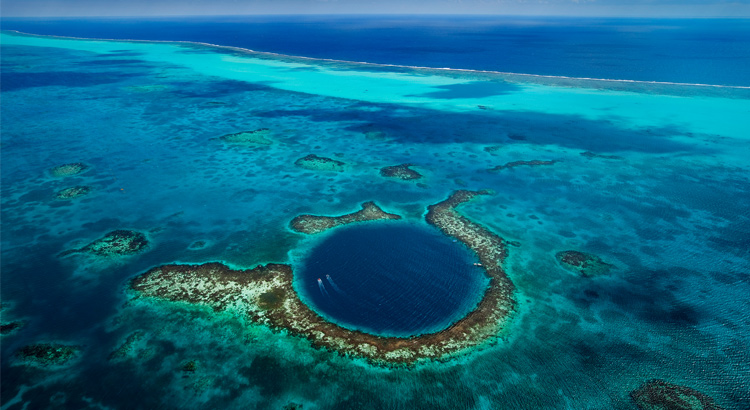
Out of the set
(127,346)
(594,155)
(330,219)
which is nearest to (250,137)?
(330,219)

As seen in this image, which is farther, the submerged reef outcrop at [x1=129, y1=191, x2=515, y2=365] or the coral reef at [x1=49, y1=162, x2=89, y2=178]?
the coral reef at [x1=49, y1=162, x2=89, y2=178]

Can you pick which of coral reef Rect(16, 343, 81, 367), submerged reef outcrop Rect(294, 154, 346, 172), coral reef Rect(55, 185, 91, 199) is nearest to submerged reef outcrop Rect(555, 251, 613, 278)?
submerged reef outcrop Rect(294, 154, 346, 172)

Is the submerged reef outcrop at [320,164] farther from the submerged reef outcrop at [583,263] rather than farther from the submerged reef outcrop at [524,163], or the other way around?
the submerged reef outcrop at [583,263]

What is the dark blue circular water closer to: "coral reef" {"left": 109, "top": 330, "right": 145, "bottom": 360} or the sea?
the sea

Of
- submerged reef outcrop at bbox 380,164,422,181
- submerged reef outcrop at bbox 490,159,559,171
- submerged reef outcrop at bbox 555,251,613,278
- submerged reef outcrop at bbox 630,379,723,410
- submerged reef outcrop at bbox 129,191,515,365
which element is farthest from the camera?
submerged reef outcrop at bbox 490,159,559,171

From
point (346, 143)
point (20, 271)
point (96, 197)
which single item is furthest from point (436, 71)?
point (20, 271)

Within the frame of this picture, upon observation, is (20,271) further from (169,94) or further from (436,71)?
(436,71)

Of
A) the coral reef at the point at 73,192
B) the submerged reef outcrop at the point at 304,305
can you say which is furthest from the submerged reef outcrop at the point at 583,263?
the coral reef at the point at 73,192
